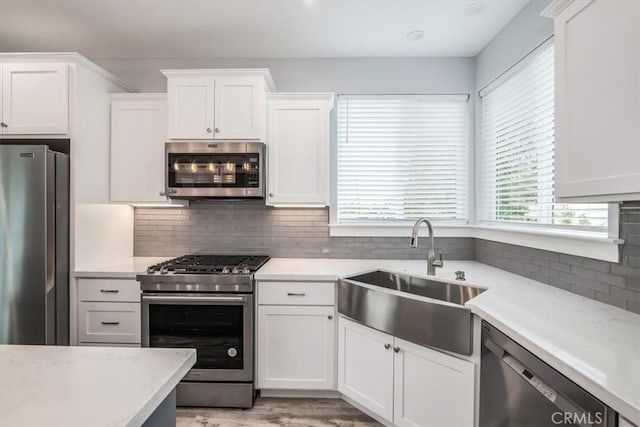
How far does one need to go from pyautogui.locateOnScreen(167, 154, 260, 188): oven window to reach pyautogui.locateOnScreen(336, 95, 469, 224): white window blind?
82cm

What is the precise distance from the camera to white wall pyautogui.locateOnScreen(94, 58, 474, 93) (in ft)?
9.29

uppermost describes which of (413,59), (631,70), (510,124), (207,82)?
(413,59)

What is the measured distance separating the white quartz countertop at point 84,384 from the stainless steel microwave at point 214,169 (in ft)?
5.46

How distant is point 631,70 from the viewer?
1.03m

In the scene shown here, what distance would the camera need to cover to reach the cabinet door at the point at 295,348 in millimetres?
2226

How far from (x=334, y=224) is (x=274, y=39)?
161cm

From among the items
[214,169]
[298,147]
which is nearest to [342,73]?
[298,147]

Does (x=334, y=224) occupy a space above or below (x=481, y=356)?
above

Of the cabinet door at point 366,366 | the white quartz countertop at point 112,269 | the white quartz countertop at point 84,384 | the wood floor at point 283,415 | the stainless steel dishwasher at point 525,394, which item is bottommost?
the wood floor at point 283,415

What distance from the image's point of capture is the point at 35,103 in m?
2.28

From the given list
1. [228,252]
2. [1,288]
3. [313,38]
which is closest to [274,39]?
[313,38]

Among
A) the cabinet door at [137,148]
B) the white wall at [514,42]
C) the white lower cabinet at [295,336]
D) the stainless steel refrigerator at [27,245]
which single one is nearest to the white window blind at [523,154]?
the white wall at [514,42]

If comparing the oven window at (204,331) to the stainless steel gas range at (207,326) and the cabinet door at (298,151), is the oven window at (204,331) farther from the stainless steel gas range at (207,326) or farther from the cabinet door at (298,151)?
the cabinet door at (298,151)

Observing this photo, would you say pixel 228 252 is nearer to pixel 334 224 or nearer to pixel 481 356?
pixel 334 224
